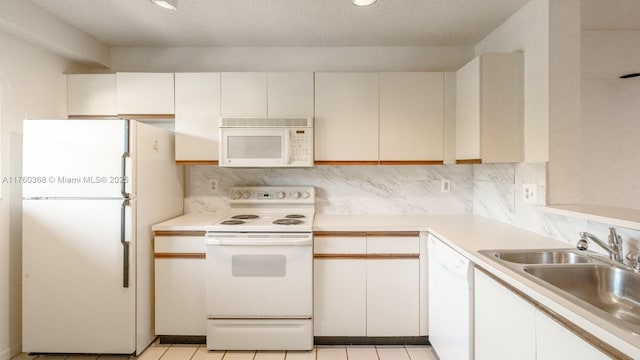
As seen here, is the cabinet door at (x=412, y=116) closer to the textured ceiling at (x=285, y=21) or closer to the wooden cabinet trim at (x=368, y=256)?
the textured ceiling at (x=285, y=21)

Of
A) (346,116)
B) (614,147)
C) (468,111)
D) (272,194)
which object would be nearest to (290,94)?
(346,116)

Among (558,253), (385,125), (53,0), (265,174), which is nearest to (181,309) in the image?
(265,174)

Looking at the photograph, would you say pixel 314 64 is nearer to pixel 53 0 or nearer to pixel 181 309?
pixel 53 0

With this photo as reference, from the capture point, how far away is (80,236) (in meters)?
2.05

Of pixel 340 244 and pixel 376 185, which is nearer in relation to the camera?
pixel 340 244

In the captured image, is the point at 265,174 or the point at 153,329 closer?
the point at 153,329

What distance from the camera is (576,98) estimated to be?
5.88 feet

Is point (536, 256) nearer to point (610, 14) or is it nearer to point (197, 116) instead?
point (610, 14)

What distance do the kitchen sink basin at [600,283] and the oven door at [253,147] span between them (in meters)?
1.72

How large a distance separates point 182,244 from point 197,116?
979 millimetres

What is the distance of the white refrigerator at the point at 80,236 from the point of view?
6.68 feet

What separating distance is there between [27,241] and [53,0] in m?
1.52

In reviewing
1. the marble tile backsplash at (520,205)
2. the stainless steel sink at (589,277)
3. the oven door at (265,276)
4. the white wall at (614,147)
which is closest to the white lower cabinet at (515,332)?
the stainless steel sink at (589,277)

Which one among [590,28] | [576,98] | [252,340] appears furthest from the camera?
[590,28]
